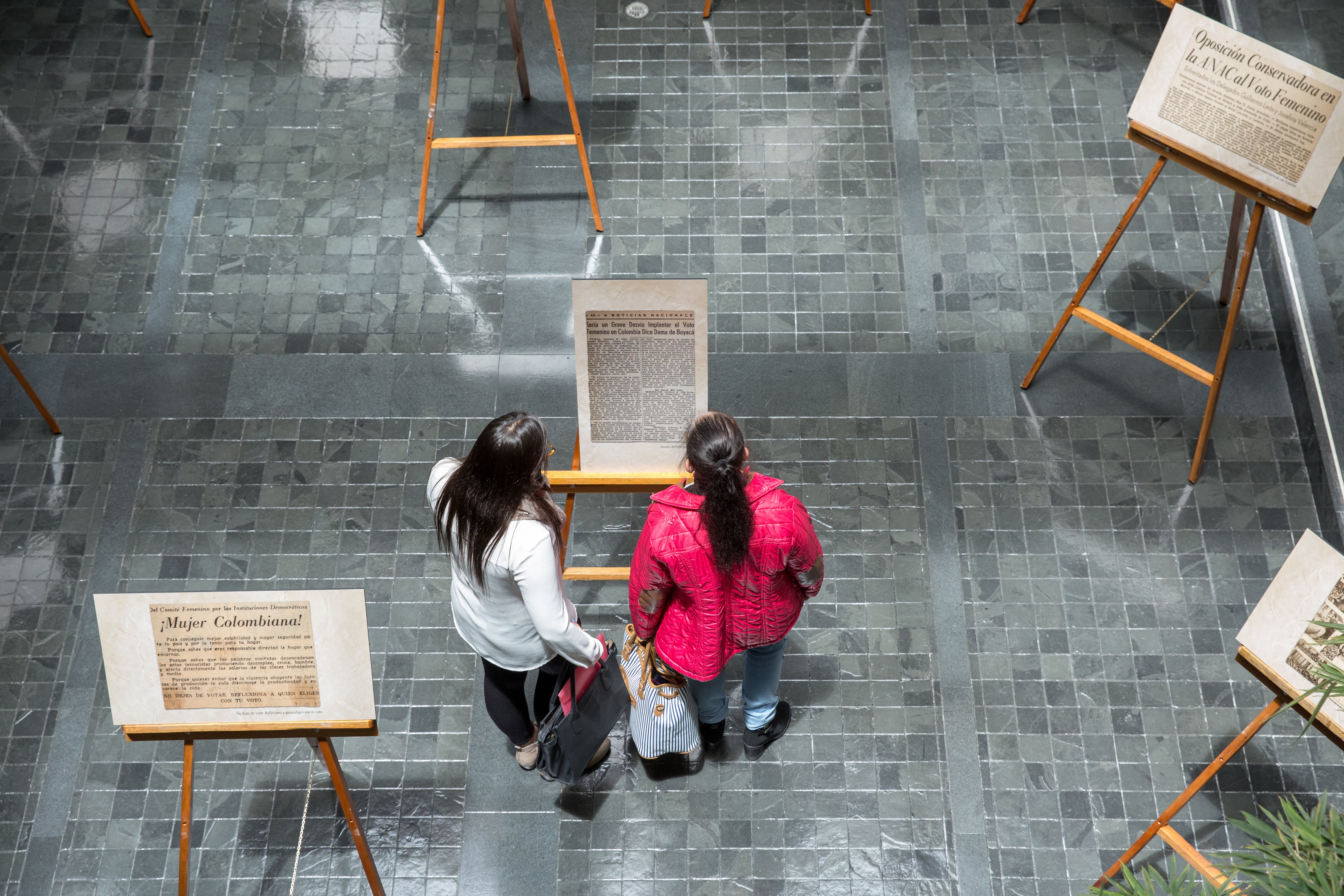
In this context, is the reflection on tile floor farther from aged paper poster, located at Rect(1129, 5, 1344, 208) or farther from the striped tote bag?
aged paper poster, located at Rect(1129, 5, 1344, 208)

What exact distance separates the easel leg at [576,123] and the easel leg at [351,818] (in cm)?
269

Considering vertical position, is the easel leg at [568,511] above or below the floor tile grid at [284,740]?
above

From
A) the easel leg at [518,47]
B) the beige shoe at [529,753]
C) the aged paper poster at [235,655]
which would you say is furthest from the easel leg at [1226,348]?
the aged paper poster at [235,655]

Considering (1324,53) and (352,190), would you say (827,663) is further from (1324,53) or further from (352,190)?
(1324,53)

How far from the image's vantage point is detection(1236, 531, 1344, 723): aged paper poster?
2.79 metres

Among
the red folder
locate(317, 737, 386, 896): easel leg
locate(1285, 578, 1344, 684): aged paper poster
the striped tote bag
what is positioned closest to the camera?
locate(1285, 578, 1344, 684): aged paper poster

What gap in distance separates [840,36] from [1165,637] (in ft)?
10.9

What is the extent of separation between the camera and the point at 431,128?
4969 mm

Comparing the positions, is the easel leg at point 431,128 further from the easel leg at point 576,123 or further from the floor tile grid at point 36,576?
the floor tile grid at point 36,576

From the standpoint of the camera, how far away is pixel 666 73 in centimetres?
559

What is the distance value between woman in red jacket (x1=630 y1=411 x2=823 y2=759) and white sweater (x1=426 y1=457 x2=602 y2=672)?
227mm

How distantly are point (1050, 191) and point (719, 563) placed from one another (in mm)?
3030

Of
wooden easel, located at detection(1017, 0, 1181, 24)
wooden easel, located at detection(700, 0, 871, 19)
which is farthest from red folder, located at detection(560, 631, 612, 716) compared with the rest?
wooden easel, located at detection(1017, 0, 1181, 24)

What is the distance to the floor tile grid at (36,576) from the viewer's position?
391cm
